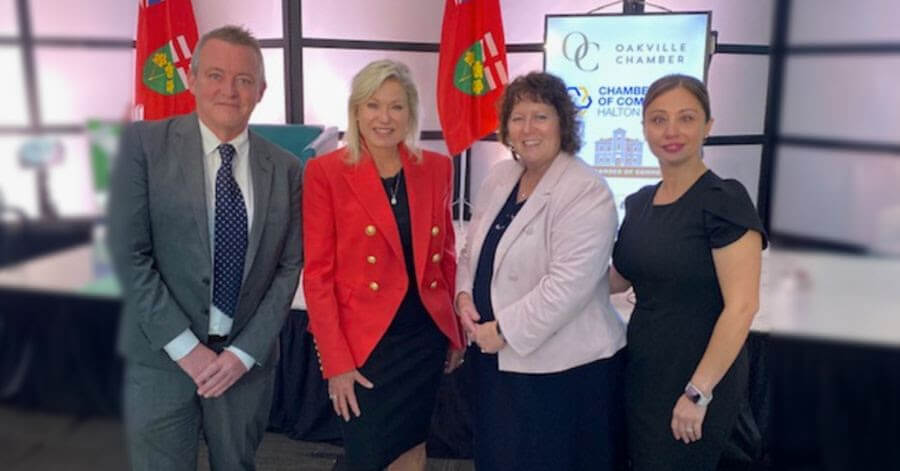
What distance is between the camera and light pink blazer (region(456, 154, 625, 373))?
1592 mm

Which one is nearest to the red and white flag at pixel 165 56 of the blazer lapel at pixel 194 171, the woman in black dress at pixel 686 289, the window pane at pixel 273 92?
the window pane at pixel 273 92

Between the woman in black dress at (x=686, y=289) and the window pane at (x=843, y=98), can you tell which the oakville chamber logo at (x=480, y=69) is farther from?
the window pane at (x=843, y=98)

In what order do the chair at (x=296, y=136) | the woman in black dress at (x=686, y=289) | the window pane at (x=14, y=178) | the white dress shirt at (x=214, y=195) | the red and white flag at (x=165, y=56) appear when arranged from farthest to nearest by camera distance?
the red and white flag at (x=165, y=56) → the chair at (x=296, y=136) → the white dress shirt at (x=214, y=195) → the woman in black dress at (x=686, y=289) → the window pane at (x=14, y=178)

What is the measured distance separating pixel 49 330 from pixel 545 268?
1429mm

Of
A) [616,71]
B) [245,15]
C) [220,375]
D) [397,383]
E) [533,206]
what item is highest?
[245,15]

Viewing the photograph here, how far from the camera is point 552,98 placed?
5.50 ft

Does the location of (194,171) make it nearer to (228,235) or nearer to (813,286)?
(228,235)

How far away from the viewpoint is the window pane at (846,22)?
0.99ft

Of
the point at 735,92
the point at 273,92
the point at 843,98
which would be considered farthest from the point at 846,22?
the point at 735,92

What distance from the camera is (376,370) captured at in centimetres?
189

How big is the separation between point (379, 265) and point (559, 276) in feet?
1.66

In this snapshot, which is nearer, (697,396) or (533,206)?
(697,396)

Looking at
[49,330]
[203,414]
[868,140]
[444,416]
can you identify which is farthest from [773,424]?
[444,416]

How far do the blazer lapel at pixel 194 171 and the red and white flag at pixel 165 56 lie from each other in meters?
3.28
